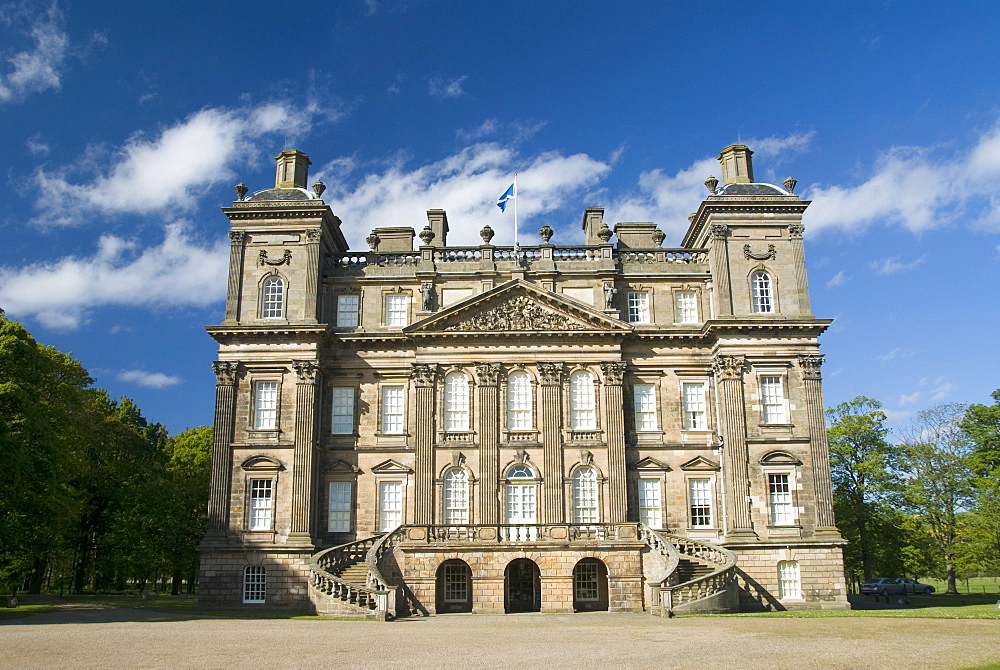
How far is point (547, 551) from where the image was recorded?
31.9 m

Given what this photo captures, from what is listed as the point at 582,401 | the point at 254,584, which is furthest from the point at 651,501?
the point at 254,584

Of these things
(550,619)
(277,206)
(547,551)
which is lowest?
(550,619)

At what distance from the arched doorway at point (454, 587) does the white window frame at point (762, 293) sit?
56.9 feet

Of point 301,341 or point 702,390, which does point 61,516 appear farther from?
point 702,390

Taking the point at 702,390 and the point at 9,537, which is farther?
the point at 702,390

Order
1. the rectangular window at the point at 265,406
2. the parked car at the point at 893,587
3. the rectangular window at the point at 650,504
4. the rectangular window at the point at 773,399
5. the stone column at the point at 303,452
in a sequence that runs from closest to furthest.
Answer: the stone column at the point at 303,452 → the rectangular window at the point at 650,504 → the rectangular window at the point at 265,406 → the rectangular window at the point at 773,399 → the parked car at the point at 893,587

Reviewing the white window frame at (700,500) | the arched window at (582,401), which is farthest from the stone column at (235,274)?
the white window frame at (700,500)

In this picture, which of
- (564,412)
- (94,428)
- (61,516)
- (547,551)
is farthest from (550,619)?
(94,428)

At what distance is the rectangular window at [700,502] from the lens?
35.3m

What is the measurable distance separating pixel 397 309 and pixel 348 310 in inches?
90.4

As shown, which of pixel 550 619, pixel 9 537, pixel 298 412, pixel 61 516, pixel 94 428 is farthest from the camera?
pixel 94 428

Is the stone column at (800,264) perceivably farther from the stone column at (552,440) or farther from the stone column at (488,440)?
the stone column at (488,440)

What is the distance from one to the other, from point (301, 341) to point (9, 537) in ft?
43.7

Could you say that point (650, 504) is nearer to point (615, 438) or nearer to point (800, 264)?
point (615, 438)
